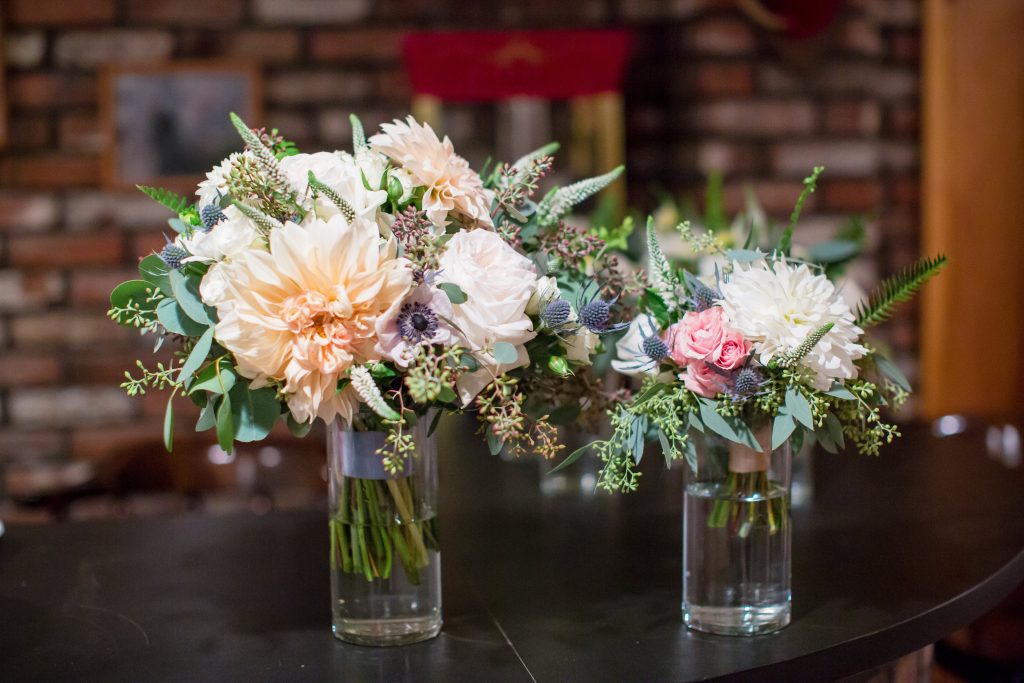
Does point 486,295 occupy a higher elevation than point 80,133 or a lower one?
lower

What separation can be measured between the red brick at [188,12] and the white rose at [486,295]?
231 centimetres

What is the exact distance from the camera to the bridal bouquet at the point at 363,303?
2.71 feet

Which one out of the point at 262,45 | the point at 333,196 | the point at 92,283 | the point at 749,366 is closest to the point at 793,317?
the point at 749,366

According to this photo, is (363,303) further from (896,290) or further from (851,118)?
(851,118)

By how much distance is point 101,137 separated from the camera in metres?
2.92

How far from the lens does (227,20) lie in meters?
2.91

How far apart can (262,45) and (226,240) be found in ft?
7.40

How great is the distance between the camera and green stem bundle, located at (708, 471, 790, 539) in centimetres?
98

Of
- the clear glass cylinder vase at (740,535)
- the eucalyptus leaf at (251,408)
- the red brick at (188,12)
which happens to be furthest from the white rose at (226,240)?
the red brick at (188,12)

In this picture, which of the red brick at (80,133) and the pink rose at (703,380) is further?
the red brick at (80,133)

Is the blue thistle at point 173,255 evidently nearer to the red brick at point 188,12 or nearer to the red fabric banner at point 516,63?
the red fabric banner at point 516,63

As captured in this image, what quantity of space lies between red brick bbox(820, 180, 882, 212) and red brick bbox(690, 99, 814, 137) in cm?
17

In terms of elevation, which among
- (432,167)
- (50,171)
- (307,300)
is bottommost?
(307,300)

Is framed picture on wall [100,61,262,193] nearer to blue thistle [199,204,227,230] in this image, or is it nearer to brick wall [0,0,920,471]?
brick wall [0,0,920,471]
